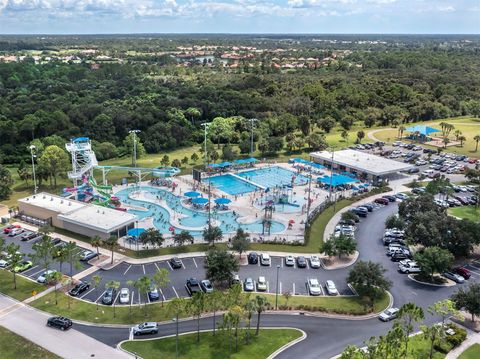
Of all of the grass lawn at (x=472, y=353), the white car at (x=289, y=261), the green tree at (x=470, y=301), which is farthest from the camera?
the white car at (x=289, y=261)

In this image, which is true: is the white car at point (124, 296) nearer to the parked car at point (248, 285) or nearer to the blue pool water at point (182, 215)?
the parked car at point (248, 285)

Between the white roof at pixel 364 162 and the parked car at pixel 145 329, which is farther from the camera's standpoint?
the white roof at pixel 364 162

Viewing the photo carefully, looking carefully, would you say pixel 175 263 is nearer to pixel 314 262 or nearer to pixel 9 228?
pixel 314 262

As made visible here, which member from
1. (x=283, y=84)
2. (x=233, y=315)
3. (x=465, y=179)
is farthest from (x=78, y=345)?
(x=283, y=84)

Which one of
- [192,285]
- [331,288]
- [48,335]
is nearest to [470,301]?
[331,288]

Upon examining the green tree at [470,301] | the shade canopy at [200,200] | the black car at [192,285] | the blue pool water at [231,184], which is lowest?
the blue pool water at [231,184]

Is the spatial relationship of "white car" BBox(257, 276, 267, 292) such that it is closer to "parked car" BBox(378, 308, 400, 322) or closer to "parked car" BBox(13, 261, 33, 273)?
"parked car" BBox(378, 308, 400, 322)

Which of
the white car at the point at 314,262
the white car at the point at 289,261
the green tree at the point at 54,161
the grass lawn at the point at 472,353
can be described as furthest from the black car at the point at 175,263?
the green tree at the point at 54,161
